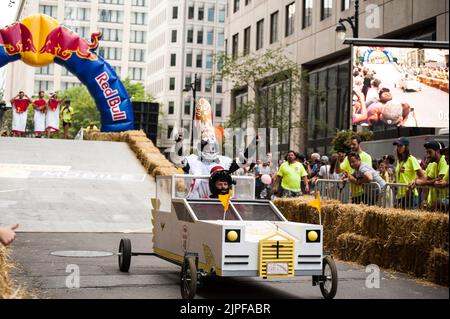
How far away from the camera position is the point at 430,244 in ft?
28.6

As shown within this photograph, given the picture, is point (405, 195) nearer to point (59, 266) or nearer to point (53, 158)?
point (59, 266)

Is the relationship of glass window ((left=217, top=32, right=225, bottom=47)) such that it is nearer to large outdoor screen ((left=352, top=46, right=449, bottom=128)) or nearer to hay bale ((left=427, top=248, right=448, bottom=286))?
large outdoor screen ((left=352, top=46, right=449, bottom=128))

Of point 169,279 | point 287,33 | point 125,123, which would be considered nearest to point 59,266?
point 169,279

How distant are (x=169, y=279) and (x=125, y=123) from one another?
73.5ft

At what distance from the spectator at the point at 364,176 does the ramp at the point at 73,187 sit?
597cm

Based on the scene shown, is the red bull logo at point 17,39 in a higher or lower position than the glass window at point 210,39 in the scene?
lower

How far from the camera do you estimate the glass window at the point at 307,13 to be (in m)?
37.3

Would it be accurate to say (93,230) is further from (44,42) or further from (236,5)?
(236,5)

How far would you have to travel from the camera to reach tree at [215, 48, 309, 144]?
34.3 meters

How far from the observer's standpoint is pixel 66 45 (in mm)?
28484

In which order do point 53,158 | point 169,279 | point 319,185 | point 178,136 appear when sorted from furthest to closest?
point 53,158 < point 319,185 < point 169,279 < point 178,136

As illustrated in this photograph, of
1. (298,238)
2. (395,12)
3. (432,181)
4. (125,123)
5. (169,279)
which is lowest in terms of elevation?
(169,279)

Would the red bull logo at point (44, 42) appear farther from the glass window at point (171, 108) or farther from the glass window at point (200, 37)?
the glass window at point (171, 108)

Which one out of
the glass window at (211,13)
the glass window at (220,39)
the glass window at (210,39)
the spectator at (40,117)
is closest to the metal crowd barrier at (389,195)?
the spectator at (40,117)
